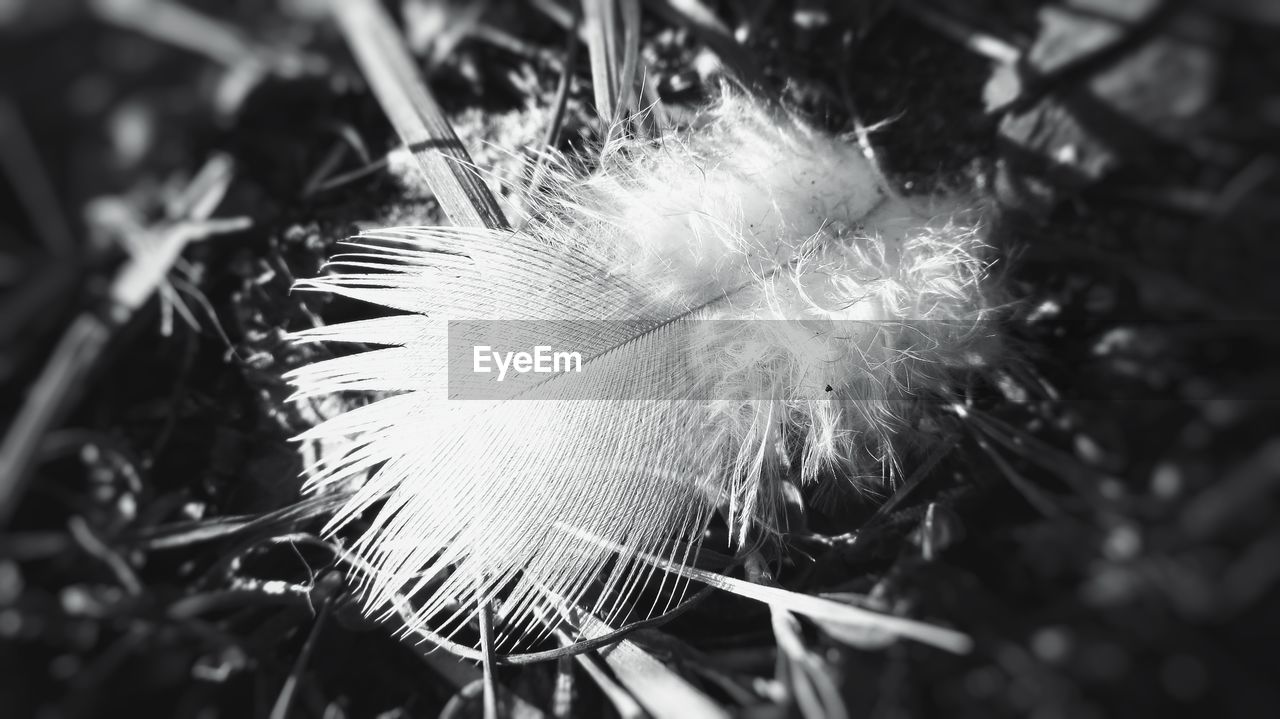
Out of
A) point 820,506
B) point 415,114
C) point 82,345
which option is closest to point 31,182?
point 82,345

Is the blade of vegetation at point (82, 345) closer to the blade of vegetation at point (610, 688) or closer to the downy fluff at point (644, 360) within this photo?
the downy fluff at point (644, 360)

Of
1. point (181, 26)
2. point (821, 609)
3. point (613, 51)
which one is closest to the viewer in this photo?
point (181, 26)

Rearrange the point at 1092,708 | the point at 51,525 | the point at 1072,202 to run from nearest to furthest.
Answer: the point at 1092,708 → the point at 51,525 → the point at 1072,202

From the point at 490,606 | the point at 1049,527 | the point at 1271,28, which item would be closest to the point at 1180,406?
the point at 1049,527

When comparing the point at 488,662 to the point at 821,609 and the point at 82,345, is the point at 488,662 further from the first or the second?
the point at 82,345

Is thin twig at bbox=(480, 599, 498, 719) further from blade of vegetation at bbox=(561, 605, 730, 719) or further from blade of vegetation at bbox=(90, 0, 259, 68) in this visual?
blade of vegetation at bbox=(90, 0, 259, 68)

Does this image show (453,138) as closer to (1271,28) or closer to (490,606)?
(490,606)
